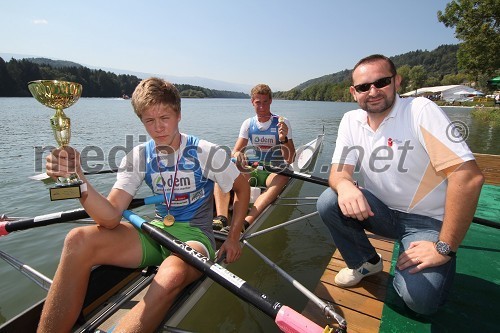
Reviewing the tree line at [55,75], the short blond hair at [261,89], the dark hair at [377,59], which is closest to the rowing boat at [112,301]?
the dark hair at [377,59]

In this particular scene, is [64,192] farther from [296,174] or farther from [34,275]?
[296,174]

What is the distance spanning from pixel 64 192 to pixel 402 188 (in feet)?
8.34

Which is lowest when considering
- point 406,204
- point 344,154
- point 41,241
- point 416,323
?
point 41,241

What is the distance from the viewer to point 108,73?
2618 inches

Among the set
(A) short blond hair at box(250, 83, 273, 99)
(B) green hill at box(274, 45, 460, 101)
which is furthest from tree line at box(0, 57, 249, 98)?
(B) green hill at box(274, 45, 460, 101)

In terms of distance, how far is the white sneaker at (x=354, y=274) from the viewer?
9.17ft

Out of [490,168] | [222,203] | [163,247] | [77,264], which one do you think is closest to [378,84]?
[163,247]

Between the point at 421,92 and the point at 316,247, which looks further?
the point at 421,92

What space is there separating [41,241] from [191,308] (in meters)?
4.64

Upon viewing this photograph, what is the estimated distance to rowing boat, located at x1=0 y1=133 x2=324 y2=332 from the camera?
7.00 feet

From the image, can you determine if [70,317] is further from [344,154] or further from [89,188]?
[344,154]

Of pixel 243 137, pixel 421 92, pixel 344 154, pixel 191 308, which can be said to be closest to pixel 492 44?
pixel 243 137

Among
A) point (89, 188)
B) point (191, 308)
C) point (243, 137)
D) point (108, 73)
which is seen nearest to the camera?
point (89, 188)

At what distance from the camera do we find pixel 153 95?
236cm
